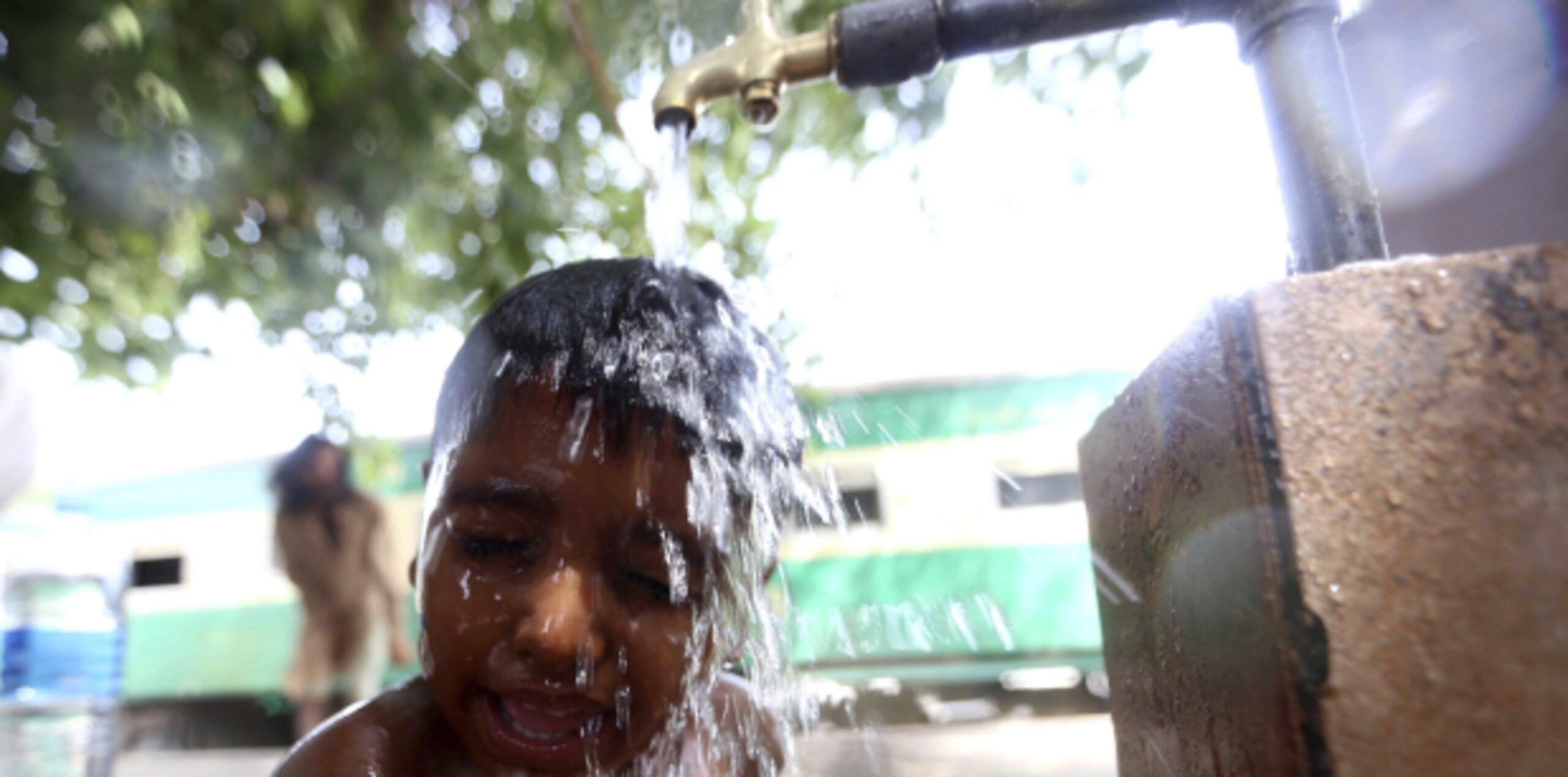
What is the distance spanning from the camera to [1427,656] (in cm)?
63

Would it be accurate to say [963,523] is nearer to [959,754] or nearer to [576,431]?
[959,754]

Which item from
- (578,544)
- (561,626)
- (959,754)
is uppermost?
(578,544)

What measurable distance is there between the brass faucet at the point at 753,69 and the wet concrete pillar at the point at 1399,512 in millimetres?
681

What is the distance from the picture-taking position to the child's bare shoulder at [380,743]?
1245 mm

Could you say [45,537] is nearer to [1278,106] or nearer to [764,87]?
[764,87]

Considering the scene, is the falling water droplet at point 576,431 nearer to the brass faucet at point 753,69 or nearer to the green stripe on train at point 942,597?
the brass faucet at point 753,69

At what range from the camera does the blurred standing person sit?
4559 mm

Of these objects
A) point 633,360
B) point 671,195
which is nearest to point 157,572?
point 671,195

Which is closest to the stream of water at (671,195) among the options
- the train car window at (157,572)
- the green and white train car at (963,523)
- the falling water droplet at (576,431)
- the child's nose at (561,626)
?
the falling water droplet at (576,431)

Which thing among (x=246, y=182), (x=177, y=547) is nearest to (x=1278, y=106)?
(x=246, y=182)

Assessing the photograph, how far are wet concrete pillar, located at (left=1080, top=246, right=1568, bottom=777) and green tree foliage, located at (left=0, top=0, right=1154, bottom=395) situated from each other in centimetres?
179

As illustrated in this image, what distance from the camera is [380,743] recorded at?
1.29 metres

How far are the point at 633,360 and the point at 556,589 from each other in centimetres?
36

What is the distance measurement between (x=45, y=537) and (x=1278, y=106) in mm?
6908
